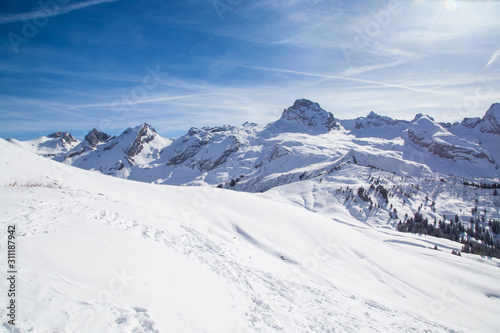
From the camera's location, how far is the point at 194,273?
987 centimetres

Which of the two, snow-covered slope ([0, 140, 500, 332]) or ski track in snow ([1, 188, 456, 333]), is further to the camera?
ski track in snow ([1, 188, 456, 333])

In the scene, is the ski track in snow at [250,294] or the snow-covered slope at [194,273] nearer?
the snow-covered slope at [194,273]

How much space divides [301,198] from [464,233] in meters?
73.1

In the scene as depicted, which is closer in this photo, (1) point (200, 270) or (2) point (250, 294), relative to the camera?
(2) point (250, 294)

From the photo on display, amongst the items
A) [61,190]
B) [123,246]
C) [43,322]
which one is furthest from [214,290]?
[61,190]

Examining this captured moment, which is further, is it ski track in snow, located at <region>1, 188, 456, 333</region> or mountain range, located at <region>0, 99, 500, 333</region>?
ski track in snow, located at <region>1, 188, 456, 333</region>

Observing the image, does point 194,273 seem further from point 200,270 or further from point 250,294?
point 250,294

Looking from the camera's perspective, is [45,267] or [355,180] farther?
[355,180]

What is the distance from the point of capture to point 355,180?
12638 centimetres

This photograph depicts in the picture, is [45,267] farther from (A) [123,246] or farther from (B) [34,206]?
(B) [34,206]

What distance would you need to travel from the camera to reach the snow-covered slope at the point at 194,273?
627 cm

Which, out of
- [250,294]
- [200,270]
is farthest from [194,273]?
[250,294]

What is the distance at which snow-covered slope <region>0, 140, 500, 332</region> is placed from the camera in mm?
6266

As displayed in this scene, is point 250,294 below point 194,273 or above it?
below
